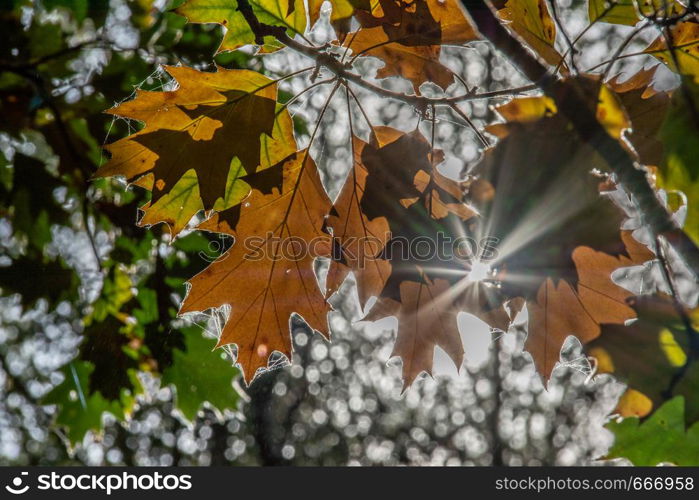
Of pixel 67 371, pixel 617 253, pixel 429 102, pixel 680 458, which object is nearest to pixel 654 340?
pixel 617 253

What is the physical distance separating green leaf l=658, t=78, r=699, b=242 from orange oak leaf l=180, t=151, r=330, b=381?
555mm

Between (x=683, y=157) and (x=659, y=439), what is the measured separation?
0.49 meters

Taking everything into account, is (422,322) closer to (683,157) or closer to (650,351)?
(650,351)

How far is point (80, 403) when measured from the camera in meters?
1.67

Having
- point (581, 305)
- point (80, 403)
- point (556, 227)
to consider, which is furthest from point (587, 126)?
point (80, 403)

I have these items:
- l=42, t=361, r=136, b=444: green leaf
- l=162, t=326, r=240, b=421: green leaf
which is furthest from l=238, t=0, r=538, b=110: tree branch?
l=42, t=361, r=136, b=444: green leaf

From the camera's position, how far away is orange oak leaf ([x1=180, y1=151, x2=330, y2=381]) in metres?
0.99

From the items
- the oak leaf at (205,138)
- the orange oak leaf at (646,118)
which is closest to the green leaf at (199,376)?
the oak leaf at (205,138)

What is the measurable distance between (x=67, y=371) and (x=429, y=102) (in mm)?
1280

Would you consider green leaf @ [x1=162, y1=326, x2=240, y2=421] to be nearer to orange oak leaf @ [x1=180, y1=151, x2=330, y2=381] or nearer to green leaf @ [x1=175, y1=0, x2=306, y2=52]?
orange oak leaf @ [x1=180, y1=151, x2=330, y2=381]

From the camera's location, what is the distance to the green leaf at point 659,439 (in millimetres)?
958

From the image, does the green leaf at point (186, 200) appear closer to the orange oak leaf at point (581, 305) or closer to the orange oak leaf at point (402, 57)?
the orange oak leaf at point (402, 57)

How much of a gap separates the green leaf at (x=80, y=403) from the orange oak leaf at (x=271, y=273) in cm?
64

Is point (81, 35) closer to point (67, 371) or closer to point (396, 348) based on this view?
point (67, 371)
